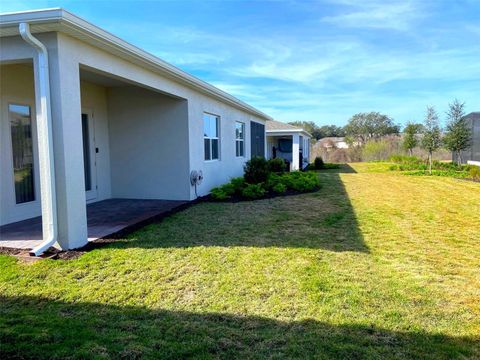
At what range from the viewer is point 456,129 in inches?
742

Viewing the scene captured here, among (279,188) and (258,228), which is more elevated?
(279,188)

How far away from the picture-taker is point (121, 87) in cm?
926

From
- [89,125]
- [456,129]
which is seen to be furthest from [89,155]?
[456,129]

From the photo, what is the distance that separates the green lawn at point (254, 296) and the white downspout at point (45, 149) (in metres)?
0.51

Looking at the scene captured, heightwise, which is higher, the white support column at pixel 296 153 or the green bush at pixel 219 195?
the white support column at pixel 296 153

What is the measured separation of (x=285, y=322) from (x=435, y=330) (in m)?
1.21

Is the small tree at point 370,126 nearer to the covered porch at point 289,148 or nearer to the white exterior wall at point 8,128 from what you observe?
the covered porch at point 289,148

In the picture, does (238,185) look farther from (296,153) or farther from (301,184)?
(296,153)

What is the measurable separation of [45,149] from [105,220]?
2.42m

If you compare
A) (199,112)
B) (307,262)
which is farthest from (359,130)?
(307,262)

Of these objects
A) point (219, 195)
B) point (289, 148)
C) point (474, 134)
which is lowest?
point (219, 195)

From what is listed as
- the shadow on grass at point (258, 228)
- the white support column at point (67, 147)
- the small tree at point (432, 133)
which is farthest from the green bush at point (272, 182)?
A: the small tree at point (432, 133)

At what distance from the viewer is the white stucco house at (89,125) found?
15.6 ft

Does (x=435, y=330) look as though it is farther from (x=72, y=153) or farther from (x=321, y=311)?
(x=72, y=153)
